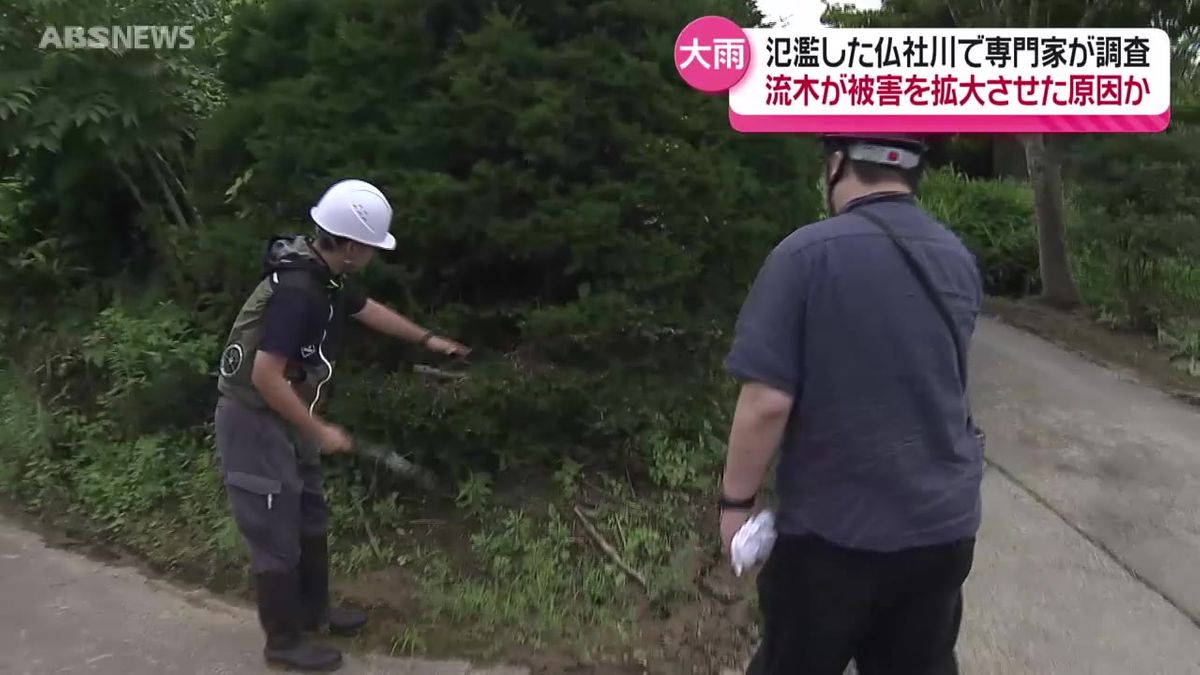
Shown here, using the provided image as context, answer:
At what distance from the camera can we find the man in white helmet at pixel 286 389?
322cm

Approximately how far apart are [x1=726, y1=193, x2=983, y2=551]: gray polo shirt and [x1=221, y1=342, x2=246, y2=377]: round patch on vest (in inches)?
71.3

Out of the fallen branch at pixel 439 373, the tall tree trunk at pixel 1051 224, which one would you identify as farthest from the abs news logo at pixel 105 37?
the tall tree trunk at pixel 1051 224

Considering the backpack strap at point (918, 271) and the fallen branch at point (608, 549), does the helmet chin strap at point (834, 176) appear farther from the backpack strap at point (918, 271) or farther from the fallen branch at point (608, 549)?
the fallen branch at point (608, 549)

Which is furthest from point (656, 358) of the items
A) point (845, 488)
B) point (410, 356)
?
point (845, 488)

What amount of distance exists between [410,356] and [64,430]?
217 cm

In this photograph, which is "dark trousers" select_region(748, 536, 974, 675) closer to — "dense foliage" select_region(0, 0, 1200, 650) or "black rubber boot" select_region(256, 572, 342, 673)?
"dense foliage" select_region(0, 0, 1200, 650)

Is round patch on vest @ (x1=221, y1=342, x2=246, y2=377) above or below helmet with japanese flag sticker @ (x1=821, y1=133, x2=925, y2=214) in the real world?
below

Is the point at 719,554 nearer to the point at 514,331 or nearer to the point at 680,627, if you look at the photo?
the point at 680,627

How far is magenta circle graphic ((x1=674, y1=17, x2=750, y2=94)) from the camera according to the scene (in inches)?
188

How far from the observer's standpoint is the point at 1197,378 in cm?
760
